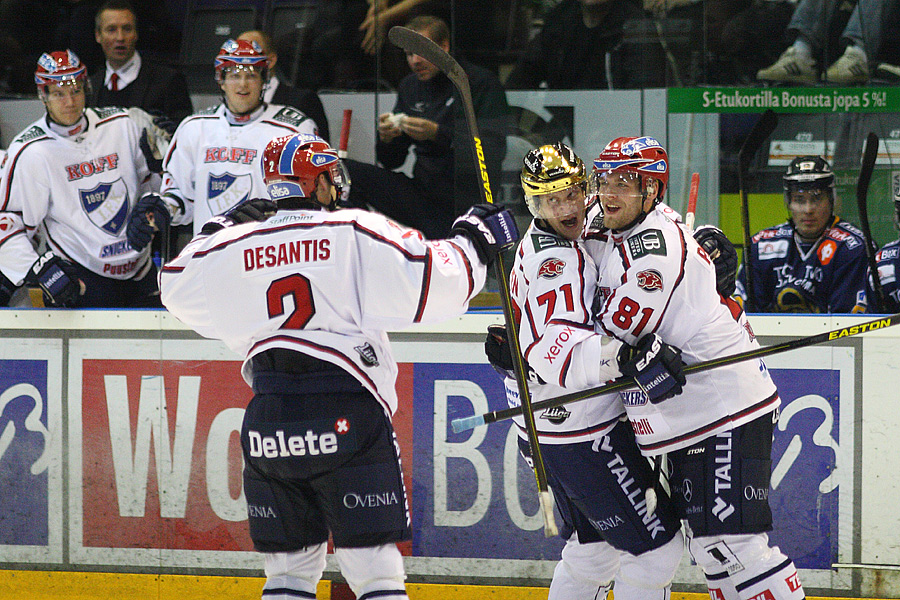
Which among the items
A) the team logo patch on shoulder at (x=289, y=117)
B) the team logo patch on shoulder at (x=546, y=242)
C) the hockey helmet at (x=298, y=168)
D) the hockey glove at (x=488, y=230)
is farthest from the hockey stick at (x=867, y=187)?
the hockey helmet at (x=298, y=168)

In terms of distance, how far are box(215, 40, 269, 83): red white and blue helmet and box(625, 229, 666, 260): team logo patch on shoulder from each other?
209 cm

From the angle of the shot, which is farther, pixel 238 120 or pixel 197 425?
pixel 238 120

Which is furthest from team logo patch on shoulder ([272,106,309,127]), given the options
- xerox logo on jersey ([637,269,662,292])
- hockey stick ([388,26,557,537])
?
xerox logo on jersey ([637,269,662,292])

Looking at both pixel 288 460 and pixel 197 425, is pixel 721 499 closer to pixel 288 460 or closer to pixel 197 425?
pixel 288 460

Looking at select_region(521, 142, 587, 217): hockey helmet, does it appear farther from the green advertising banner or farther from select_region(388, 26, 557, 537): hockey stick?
the green advertising banner

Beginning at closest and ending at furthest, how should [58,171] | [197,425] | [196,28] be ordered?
[197,425] < [58,171] < [196,28]

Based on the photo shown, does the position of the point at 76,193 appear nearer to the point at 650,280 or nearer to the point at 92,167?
the point at 92,167

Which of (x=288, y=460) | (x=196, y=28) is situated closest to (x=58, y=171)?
(x=196, y=28)

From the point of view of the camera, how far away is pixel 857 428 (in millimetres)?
3273

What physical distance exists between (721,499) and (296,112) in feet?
7.88

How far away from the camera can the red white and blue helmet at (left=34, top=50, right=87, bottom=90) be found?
13.6 ft

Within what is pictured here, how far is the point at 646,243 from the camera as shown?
2.64m

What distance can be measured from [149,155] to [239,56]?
56cm

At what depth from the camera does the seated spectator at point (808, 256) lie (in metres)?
3.93
